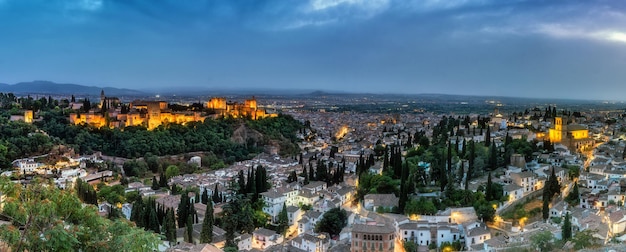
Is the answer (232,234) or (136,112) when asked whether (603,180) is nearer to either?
(232,234)

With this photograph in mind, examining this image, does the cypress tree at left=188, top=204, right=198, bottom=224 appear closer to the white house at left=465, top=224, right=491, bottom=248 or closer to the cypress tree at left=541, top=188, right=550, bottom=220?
the white house at left=465, top=224, right=491, bottom=248

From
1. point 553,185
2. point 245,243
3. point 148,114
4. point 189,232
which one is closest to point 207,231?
point 189,232

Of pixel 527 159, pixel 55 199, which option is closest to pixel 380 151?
pixel 527 159

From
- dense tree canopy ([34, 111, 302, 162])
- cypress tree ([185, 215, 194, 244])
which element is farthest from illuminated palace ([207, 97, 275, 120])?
cypress tree ([185, 215, 194, 244])

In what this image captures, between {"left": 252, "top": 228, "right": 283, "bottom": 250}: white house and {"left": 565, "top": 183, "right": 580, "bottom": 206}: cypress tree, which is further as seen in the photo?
{"left": 565, "top": 183, "right": 580, "bottom": 206}: cypress tree

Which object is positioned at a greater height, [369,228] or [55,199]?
[55,199]

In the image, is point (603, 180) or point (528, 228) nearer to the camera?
point (528, 228)

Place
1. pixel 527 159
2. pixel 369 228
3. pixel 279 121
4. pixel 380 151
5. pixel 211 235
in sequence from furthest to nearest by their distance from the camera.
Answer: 1. pixel 279 121
2. pixel 380 151
3. pixel 527 159
4. pixel 211 235
5. pixel 369 228
